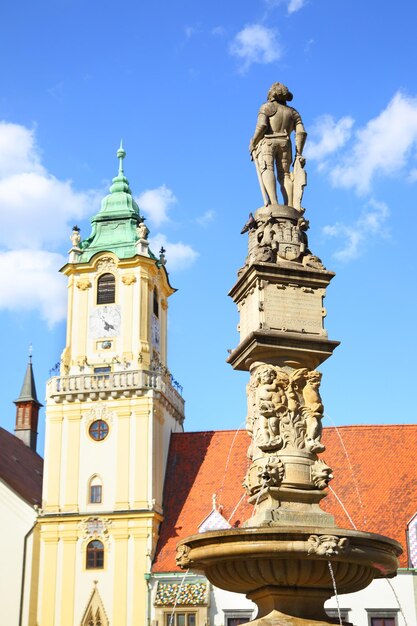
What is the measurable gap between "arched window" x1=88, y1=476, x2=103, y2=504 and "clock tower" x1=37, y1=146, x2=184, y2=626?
37 millimetres

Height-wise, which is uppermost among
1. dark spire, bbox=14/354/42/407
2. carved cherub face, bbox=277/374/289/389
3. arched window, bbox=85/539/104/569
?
dark spire, bbox=14/354/42/407

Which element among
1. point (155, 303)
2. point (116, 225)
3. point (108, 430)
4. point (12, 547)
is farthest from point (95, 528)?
point (116, 225)

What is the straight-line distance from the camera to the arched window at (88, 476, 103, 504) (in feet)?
116

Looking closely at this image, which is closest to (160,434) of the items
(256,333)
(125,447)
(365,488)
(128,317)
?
(125,447)

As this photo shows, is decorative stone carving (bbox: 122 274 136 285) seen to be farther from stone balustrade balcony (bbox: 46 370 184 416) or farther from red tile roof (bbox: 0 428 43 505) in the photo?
red tile roof (bbox: 0 428 43 505)

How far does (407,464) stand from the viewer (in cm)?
3450

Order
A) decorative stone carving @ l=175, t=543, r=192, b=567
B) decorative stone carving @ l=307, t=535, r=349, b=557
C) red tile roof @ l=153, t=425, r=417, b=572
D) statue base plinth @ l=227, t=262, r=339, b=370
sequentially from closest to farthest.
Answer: decorative stone carving @ l=307, t=535, r=349, b=557 < decorative stone carving @ l=175, t=543, r=192, b=567 < statue base plinth @ l=227, t=262, r=339, b=370 < red tile roof @ l=153, t=425, r=417, b=572

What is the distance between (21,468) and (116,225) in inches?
535

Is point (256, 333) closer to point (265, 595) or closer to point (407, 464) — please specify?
point (265, 595)

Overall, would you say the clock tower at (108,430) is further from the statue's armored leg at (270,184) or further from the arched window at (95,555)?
the statue's armored leg at (270,184)

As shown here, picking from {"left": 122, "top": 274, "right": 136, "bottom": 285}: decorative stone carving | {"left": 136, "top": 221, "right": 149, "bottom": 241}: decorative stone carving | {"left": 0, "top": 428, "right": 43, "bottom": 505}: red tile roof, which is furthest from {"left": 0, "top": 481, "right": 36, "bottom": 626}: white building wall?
{"left": 136, "top": 221, "right": 149, "bottom": 241}: decorative stone carving

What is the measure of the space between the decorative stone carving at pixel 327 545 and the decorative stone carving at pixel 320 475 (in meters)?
1.34

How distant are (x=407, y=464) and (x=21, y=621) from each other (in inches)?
593

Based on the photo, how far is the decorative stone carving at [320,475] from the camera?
417 inches
